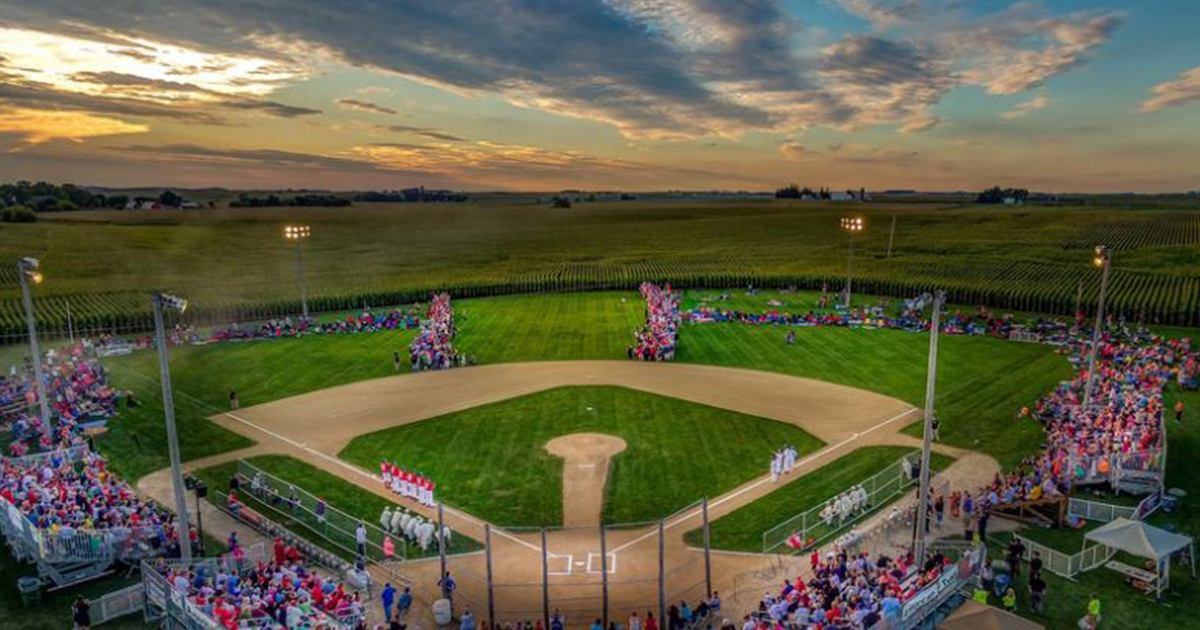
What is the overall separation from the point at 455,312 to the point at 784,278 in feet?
115

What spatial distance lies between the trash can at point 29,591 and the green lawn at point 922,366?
3118 cm

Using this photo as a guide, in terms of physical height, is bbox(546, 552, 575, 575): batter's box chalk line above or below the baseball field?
below

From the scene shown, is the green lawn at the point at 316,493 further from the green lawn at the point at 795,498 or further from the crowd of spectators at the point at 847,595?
the crowd of spectators at the point at 847,595

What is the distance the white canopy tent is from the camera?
18.0 metres

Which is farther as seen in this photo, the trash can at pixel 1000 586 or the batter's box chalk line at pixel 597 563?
the batter's box chalk line at pixel 597 563

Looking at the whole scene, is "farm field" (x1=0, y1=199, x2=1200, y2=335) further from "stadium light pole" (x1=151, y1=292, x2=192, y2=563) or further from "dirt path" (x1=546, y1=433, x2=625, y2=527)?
"stadium light pole" (x1=151, y1=292, x2=192, y2=563)

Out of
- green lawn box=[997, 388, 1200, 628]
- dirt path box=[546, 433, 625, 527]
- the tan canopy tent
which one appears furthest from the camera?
dirt path box=[546, 433, 625, 527]

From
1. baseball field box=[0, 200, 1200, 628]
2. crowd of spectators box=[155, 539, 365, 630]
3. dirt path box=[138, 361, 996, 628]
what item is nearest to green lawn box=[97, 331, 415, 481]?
baseball field box=[0, 200, 1200, 628]

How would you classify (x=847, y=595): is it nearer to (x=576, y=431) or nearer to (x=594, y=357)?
(x=576, y=431)

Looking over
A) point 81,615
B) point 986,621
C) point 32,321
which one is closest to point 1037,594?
point 986,621

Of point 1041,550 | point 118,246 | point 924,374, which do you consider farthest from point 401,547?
point 118,246

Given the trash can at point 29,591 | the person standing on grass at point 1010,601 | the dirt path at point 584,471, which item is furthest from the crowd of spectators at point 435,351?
the person standing on grass at point 1010,601

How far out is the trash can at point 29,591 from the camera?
18266 millimetres

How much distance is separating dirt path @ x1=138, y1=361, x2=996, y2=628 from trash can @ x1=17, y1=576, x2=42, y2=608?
9.25 meters
